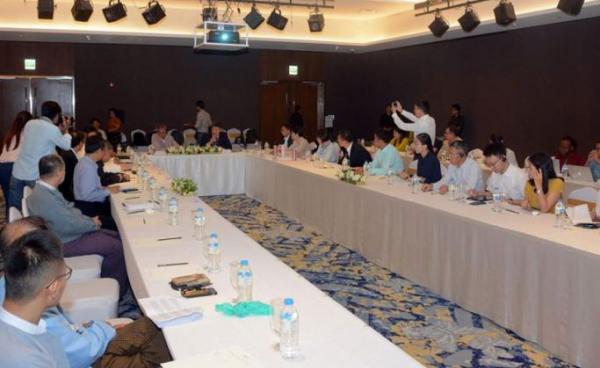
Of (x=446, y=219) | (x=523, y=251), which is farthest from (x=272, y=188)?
(x=523, y=251)

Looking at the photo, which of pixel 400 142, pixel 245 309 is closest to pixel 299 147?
pixel 400 142

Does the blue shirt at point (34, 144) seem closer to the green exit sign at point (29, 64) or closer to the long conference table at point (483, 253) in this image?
the long conference table at point (483, 253)

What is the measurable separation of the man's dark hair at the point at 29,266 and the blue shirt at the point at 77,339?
Result: 26 cm

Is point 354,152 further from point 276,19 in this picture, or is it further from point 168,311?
point 168,311

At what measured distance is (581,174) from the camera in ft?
25.1

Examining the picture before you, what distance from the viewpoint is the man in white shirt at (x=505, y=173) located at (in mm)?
A: 5484

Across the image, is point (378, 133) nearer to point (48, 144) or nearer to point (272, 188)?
point (272, 188)

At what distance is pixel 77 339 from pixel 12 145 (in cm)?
523

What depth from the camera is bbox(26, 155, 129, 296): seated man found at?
4.41 metres

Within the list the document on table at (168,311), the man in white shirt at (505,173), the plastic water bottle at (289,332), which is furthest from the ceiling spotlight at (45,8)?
the plastic water bottle at (289,332)

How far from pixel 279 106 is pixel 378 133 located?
864 centimetres

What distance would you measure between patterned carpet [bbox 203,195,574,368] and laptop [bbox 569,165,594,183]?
3173mm

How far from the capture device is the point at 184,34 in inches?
501

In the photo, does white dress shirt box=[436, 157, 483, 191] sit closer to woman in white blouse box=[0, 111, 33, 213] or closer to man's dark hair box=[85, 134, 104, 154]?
man's dark hair box=[85, 134, 104, 154]
